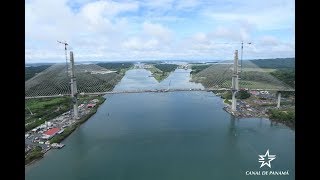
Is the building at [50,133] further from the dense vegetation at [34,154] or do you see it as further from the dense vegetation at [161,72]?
the dense vegetation at [161,72]

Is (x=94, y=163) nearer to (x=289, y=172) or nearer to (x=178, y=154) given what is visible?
(x=178, y=154)

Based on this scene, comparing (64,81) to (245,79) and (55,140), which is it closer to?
(55,140)

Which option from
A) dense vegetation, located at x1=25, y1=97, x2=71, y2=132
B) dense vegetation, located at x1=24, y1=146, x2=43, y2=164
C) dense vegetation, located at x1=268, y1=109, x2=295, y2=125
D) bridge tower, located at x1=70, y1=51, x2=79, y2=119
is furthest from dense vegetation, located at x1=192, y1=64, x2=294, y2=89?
dense vegetation, located at x1=24, y1=146, x2=43, y2=164

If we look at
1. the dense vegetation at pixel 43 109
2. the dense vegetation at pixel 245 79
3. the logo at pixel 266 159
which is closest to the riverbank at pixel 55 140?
the dense vegetation at pixel 43 109

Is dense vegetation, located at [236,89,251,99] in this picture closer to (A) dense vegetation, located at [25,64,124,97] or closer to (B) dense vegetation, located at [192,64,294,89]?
(B) dense vegetation, located at [192,64,294,89]

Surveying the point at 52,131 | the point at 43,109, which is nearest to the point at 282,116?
the point at 52,131

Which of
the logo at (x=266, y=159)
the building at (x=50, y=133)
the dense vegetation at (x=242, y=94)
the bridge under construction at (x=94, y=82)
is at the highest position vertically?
the bridge under construction at (x=94, y=82)
